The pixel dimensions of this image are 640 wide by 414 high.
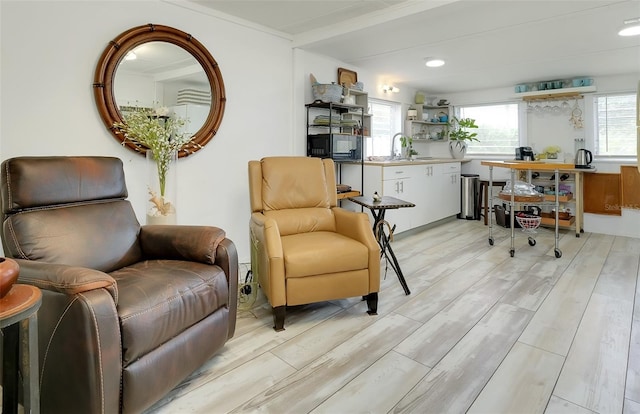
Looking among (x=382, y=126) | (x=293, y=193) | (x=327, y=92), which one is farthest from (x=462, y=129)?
(x=293, y=193)

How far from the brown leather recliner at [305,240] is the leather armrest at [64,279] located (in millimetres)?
984

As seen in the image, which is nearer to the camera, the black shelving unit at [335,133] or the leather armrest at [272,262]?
the leather armrest at [272,262]

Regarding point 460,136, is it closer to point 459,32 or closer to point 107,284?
point 459,32

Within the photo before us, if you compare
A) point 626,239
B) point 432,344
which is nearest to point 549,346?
point 432,344

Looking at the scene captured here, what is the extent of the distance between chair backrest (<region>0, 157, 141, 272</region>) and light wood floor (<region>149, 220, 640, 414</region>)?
2.60 ft

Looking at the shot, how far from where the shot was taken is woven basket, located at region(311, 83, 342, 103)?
3.80 meters

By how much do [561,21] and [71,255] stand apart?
396 cm

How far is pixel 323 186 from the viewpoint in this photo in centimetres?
288

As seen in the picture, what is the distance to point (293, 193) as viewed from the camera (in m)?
2.79

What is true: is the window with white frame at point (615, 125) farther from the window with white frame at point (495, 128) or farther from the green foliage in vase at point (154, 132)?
the green foliage in vase at point (154, 132)

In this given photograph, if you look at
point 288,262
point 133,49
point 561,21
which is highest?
point 561,21

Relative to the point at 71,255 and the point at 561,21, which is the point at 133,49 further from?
the point at 561,21

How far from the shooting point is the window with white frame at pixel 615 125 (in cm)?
494

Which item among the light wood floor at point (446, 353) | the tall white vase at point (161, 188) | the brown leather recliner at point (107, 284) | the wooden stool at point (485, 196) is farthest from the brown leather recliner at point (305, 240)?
the wooden stool at point (485, 196)
